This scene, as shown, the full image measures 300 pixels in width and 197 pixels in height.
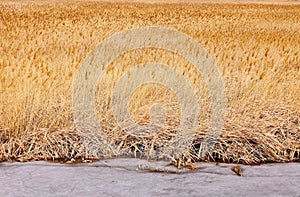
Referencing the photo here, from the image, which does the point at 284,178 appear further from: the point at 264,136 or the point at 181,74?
the point at 181,74

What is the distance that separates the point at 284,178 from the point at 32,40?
608cm

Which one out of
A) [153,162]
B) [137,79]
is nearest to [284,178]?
[153,162]

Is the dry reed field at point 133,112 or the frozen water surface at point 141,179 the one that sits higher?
the dry reed field at point 133,112

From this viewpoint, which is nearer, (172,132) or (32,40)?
(172,132)

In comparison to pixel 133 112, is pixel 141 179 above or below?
below

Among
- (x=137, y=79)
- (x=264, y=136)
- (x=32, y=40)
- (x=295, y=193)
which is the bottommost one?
(x=295, y=193)

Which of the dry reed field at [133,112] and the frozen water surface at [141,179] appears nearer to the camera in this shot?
the frozen water surface at [141,179]

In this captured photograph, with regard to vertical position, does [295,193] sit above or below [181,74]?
below

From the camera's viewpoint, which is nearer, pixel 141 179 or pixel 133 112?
pixel 141 179

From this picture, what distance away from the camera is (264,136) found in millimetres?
4008

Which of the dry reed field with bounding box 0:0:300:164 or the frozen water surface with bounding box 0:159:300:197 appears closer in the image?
the frozen water surface with bounding box 0:159:300:197

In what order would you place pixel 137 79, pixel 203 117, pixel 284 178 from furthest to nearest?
pixel 137 79
pixel 203 117
pixel 284 178

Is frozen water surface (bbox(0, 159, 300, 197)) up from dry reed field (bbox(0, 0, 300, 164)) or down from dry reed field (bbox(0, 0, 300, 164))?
down

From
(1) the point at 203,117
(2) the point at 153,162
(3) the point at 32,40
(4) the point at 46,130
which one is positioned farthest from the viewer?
(3) the point at 32,40
